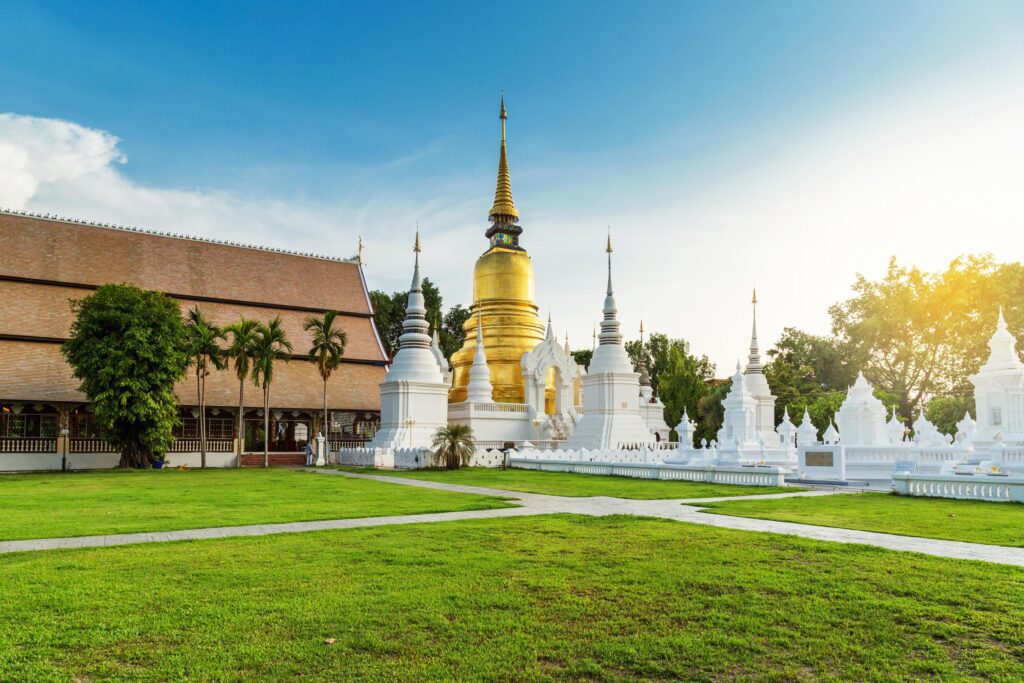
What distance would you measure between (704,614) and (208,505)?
988cm

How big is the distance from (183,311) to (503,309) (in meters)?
14.5

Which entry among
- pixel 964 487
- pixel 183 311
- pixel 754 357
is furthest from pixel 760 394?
pixel 183 311

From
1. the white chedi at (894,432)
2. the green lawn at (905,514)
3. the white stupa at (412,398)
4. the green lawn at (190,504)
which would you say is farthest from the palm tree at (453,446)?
the white chedi at (894,432)

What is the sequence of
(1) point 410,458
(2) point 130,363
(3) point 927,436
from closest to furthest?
(2) point 130,363 → (3) point 927,436 → (1) point 410,458

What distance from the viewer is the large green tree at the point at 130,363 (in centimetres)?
2508

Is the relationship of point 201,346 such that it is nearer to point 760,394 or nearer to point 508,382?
point 508,382

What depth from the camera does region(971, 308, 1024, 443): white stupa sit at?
19734 millimetres

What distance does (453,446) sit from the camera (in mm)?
24469

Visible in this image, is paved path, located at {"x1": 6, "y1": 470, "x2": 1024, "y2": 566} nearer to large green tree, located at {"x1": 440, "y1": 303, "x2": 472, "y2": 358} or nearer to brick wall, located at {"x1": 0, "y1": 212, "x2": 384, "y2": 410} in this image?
brick wall, located at {"x1": 0, "y1": 212, "x2": 384, "y2": 410}

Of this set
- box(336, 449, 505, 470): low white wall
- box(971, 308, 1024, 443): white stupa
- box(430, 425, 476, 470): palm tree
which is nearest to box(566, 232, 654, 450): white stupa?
box(336, 449, 505, 470): low white wall

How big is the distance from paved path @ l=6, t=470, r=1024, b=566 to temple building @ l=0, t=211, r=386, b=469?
2157cm

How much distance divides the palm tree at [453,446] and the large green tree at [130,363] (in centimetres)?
958

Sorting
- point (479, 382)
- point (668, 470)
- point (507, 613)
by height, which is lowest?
point (668, 470)

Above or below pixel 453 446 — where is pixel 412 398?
above
